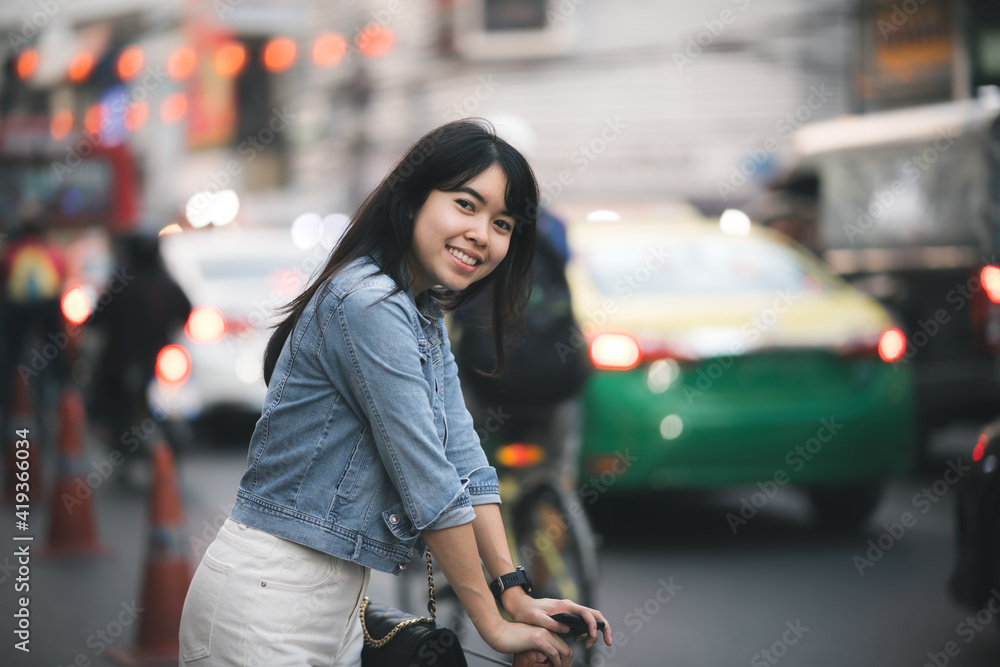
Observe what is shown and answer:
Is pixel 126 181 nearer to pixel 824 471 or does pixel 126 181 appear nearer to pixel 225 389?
pixel 225 389

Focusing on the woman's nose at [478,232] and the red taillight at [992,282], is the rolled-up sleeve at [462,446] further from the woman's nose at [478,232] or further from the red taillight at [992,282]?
the red taillight at [992,282]

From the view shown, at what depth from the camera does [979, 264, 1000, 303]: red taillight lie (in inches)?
305

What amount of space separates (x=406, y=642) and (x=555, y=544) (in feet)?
8.27

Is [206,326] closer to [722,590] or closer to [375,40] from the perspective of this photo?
[722,590]

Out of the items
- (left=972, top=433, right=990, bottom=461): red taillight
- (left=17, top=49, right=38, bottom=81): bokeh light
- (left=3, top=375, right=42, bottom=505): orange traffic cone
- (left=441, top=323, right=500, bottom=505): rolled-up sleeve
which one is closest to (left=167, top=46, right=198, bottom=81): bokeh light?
(left=17, top=49, right=38, bottom=81): bokeh light

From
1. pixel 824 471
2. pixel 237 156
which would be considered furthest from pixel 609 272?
pixel 237 156

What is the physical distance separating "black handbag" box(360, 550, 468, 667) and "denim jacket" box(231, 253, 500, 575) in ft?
0.60

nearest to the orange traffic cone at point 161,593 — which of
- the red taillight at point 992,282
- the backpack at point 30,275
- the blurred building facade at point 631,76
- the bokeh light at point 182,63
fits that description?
the red taillight at point 992,282

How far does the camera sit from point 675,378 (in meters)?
6.05

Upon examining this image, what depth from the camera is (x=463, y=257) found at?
1959 mm

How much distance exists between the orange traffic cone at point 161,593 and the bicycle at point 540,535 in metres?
0.94

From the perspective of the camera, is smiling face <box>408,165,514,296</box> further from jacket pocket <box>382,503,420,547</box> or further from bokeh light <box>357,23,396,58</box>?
bokeh light <box>357,23,396,58</box>

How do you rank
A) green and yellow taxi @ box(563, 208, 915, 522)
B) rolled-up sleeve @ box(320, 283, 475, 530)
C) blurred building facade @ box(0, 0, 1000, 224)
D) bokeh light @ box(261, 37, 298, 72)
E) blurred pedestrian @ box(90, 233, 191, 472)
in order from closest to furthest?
rolled-up sleeve @ box(320, 283, 475, 530)
green and yellow taxi @ box(563, 208, 915, 522)
blurred pedestrian @ box(90, 233, 191, 472)
blurred building facade @ box(0, 0, 1000, 224)
bokeh light @ box(261, 37, 298, 72)

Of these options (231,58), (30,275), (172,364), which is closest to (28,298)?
(30,275)
